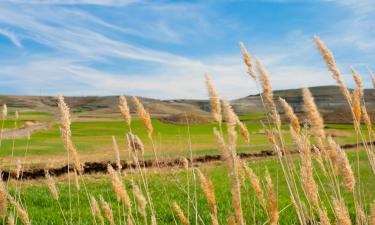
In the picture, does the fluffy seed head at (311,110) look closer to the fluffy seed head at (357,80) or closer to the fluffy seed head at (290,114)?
the fluffy seed head at (290,114)

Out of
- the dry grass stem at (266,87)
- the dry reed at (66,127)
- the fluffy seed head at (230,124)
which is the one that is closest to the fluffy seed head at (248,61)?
the dry grass stem at (266,87)

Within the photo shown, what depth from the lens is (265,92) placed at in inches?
115

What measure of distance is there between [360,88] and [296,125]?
24.9 inches

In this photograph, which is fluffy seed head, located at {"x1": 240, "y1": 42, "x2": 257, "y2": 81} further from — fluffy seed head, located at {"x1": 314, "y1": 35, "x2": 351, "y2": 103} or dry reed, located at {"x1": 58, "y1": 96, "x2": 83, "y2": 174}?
dry reed, located at {"x1": 58, "y1": 96, "x2": 83, "y2": 174}

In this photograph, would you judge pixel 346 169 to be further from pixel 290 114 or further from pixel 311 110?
pixel 290 114

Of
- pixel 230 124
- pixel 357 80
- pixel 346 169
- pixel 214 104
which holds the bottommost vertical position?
pixel 346 169

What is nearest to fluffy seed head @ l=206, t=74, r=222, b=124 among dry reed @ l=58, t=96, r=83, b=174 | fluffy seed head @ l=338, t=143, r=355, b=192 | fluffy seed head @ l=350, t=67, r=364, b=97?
fluffy seed head @ l=338, t=143, r=355, b=192

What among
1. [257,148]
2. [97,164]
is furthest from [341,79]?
[257,148]

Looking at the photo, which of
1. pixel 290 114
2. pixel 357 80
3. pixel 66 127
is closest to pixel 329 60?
pixel 290 114

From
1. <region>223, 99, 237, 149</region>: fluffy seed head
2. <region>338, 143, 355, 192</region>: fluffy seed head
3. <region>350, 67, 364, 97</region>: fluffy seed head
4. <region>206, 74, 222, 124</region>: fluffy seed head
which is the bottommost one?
<region>338, 143, 355, 192</region>: fluffy seed head

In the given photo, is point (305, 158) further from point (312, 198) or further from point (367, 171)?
point (367, 171)

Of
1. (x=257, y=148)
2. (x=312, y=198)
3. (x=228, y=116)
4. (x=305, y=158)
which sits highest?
(x=228, y=116)

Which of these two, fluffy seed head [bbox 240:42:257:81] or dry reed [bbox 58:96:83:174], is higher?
fluffy seed head [bbox 240:42:257:81]

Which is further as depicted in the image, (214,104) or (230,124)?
Result: (214,104)
